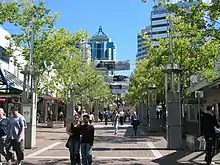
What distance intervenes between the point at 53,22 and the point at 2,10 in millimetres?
5248

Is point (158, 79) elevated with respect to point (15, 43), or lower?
lower

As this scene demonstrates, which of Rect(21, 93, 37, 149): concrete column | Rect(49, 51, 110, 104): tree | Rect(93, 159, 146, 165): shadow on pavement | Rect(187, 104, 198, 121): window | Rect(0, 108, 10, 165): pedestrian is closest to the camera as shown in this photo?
Rect(0, 108, 10, 165): pedestrian

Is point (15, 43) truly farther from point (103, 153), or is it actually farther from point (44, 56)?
point (103, 153)

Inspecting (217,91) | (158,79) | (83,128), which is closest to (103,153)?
(83,128)

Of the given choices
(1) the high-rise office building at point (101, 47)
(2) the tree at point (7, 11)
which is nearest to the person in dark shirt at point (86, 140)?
(2) the tree at point (7, 11)

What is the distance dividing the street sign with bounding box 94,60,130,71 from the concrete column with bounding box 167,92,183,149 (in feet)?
121

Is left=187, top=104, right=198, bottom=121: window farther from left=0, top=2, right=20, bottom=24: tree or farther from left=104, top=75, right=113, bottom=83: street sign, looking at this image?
left=104, top=75, right=113, bottom=83: street sign

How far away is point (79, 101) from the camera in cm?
5762

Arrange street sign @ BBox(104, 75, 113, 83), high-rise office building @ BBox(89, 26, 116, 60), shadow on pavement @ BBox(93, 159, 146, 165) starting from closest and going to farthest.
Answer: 1. shadow on pavement @ BBox(93, 159, 146, 165)
2. street sign @ BBox(104, 75, 113, 83)
3. high-rise office building @ BBox(89, 26, 116, 60)

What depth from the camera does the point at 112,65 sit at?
5600 centimetres

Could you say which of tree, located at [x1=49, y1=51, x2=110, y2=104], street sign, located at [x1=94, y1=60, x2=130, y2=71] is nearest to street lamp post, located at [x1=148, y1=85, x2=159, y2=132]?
tree, located at [x1=49, y1=51, x2=110, y2=104]

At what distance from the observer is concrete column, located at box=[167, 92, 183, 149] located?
57.5 feet

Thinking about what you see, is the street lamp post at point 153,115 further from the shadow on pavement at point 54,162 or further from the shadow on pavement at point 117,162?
the shadow on pavement at point 54,162

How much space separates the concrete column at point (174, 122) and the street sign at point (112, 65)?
37.0m
